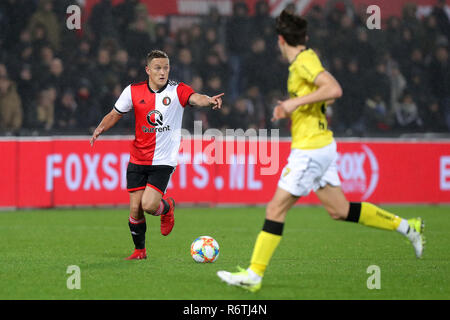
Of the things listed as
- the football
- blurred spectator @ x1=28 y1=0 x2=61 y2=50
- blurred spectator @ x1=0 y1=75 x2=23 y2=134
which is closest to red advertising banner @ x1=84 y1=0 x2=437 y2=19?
blurred spectator @ x1=28 y1=0 x2=61 y2=50

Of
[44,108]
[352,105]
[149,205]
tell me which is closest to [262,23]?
[352,105]

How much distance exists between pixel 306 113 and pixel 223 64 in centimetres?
1034

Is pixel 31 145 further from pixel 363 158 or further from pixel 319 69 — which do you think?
pixel 319 69

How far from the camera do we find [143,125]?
8633 millimetres

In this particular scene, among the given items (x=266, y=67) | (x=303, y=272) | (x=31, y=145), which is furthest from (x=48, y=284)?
(x=266, y=67)

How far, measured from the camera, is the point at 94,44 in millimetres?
16531

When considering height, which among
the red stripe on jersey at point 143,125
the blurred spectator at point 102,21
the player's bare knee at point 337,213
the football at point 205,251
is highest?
the blurred spectator at point 102,21

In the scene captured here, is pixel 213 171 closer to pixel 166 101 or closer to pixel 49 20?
pixel 49 20

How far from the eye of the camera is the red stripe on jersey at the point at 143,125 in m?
8.58

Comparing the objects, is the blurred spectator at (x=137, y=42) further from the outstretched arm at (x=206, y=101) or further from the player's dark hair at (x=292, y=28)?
the player's dark hair at (x=292, y=28)

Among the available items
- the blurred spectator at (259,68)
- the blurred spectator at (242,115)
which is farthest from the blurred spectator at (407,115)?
the blurred spectator at (242,115)

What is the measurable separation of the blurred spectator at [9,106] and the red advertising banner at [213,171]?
3.60 feet
